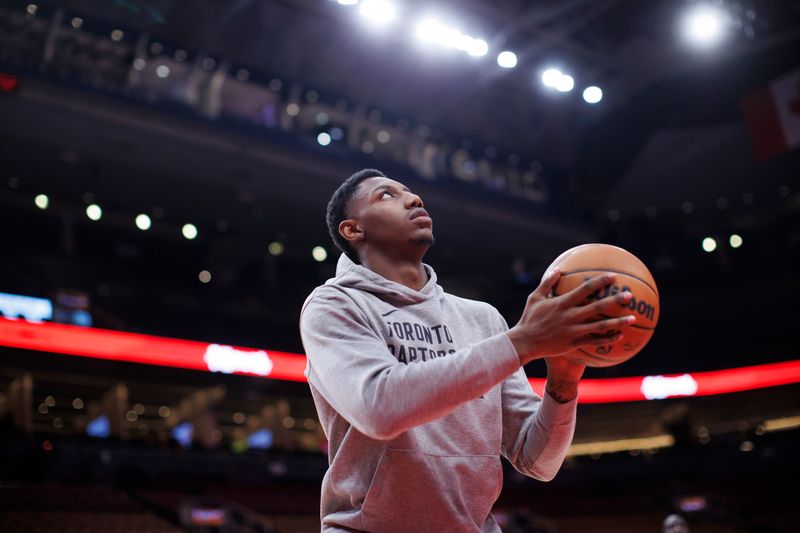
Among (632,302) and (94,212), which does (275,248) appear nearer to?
(94,212)

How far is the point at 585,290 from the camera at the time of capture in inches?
60.4

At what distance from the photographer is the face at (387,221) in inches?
82.1

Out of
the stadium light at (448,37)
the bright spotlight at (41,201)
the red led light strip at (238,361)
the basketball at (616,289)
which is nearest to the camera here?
the basketball at (616,289)

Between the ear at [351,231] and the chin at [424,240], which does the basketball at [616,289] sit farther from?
the ear at [351,231]

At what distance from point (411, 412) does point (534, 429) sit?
1.79 feet

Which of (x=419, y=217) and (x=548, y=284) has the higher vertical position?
(x=419, y=217)

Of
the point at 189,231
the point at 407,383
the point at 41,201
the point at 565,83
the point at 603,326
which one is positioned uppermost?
the point at 565,83

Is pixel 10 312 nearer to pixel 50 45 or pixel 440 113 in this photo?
pixel 50 45

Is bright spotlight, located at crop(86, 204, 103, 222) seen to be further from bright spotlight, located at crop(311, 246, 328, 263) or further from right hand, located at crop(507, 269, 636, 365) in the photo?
right hand, located at crop(507, 269, 636, 365)

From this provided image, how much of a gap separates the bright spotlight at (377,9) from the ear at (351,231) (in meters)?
10.0

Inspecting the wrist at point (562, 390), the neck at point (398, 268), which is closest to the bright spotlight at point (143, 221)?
the neck at point (398, 268)

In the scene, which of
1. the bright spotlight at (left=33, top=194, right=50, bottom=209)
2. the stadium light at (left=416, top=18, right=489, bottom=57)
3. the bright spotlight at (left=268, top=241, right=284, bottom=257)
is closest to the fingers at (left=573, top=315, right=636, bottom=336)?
the stadium light at (left=416, top=18, right=489, bottom=57)

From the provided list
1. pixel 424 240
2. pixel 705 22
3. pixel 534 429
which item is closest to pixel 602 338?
pixel 534 429

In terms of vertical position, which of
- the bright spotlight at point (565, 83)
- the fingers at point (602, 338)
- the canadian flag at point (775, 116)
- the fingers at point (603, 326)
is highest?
the bright spotlight at point (565, 83)
